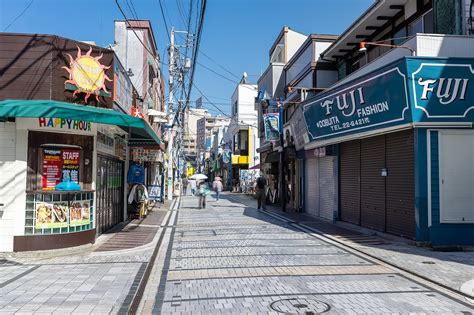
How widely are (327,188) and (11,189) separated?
12356 mm

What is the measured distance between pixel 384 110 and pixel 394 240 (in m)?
3.67

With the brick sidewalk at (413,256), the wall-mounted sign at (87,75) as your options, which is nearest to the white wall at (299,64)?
the brick sidewalk at (413,256)

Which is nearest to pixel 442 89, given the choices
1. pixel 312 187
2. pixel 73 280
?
pixel 73 280

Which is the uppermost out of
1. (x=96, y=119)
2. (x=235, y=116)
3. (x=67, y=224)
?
(x=235, y=116)

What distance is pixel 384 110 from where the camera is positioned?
1220 centimetres

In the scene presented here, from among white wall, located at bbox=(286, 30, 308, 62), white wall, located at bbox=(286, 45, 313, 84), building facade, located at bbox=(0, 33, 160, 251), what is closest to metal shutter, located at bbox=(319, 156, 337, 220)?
white wall, located at bbox=(286, 45, 313, 84)

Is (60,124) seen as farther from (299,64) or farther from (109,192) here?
(299,64)

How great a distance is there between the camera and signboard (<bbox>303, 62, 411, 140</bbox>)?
11.5 m

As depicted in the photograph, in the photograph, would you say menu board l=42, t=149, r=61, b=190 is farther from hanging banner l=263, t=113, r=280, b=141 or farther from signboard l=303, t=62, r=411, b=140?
hanging banner l=263, t=113, r=280, b=141

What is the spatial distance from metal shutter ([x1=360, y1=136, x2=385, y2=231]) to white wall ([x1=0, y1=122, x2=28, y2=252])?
32.9 feet

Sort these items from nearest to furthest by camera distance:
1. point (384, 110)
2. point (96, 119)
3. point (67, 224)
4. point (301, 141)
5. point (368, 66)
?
point (96, 119) < point (67, 224) < point (384, 110) < point (368, 66) < point (301, 141)

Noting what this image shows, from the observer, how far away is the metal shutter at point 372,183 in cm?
1363

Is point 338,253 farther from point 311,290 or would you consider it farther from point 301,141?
point 301,141

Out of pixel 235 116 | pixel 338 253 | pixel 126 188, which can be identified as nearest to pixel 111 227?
pixel 126 188
